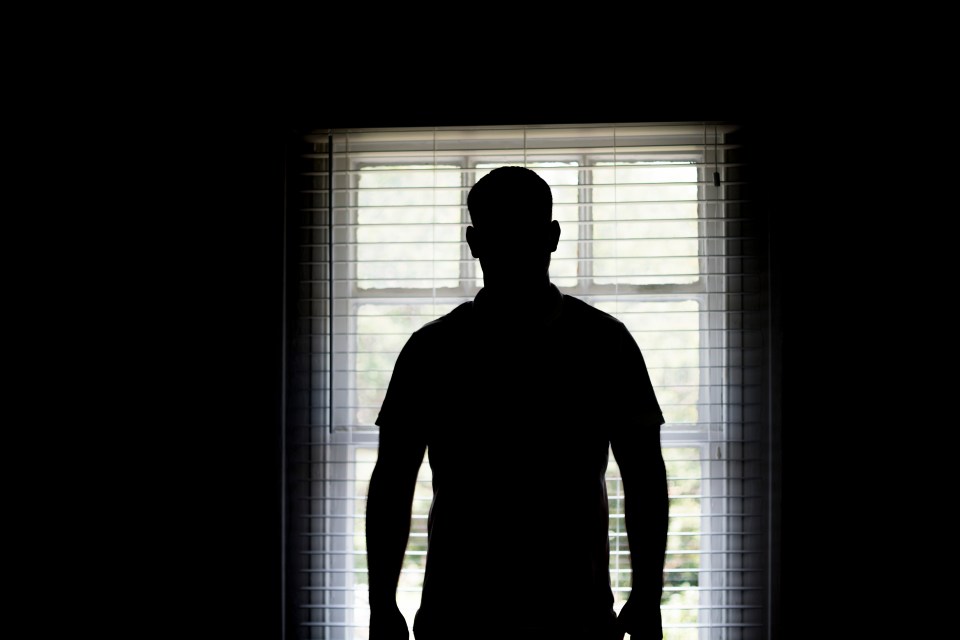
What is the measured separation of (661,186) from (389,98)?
63 centimetres

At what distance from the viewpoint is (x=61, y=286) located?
147cm

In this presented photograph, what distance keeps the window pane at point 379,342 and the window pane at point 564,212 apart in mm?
158

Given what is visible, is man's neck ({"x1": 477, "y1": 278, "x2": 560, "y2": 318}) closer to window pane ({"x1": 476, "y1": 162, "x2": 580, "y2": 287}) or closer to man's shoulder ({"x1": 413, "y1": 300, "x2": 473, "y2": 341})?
man's shoulder ({"x1": 413, "y1": 300, "x2": 473, "y2": 341})

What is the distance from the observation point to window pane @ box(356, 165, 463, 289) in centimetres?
149

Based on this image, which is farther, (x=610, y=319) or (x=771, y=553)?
(x=771, y=553)

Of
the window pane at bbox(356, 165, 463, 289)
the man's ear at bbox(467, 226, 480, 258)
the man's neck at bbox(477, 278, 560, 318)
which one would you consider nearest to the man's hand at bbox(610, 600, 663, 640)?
the man's neck at bbox(477, 278, 560, 318)

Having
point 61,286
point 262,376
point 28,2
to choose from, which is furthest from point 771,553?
point 28,2

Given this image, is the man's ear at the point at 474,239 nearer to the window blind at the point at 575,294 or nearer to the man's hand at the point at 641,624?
the window blind at the point at 575,294

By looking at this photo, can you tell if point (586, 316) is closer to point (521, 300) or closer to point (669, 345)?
point (521, 300)

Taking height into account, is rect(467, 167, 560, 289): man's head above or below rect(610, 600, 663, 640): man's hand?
above

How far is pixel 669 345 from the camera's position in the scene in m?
1.47

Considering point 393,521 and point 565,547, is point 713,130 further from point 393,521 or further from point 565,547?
point 393,521

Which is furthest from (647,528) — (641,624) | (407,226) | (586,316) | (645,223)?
(407,226)

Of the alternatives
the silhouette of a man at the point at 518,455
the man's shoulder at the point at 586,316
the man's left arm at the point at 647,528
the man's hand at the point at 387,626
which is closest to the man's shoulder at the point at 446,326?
the silhouette of a man at the point at 518,455
